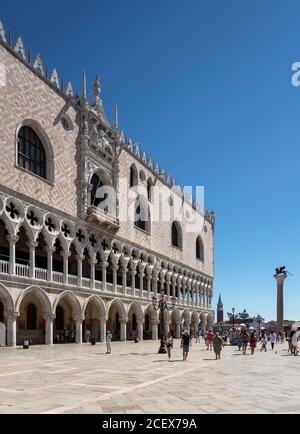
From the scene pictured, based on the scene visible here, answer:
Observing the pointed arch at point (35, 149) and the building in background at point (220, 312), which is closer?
the pointed arch at point (35, 149)

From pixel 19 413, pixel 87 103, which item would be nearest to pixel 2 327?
pixel 87 103

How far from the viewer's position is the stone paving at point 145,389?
8.09 metres

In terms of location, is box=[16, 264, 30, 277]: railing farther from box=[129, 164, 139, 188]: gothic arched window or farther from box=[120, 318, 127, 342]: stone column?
box=[129, 164, 139, 188]: gothic arched window

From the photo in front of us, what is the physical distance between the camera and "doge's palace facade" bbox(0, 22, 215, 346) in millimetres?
25562

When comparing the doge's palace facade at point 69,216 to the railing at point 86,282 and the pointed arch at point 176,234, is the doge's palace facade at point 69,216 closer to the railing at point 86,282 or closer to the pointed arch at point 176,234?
the railing at point 86,282

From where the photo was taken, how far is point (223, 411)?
770 cm

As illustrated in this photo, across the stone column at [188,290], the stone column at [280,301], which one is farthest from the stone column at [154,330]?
the stone column at [280,301]

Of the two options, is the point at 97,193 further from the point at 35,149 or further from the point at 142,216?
the point at 142,216

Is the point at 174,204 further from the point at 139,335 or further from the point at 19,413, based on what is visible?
the point at 19,413

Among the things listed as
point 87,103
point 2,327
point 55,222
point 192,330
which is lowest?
point 192,330

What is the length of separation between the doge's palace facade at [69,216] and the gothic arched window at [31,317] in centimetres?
6

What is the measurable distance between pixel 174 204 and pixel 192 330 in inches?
539

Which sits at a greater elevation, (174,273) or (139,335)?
(174,273)

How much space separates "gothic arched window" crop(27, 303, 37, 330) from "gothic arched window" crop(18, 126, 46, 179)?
7.69 meters
